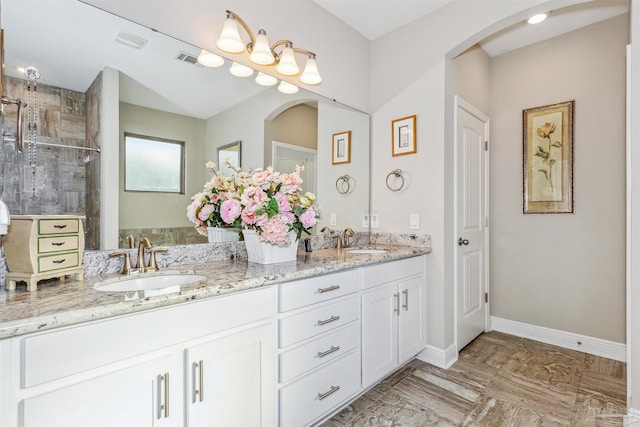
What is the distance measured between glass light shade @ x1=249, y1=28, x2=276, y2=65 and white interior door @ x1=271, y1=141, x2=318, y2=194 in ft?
1.67

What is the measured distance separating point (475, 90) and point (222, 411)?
3100 millimetres

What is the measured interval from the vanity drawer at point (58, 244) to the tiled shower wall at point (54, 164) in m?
0.18

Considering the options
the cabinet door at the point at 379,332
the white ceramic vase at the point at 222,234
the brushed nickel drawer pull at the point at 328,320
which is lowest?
the cabinet door at the point at 379,332

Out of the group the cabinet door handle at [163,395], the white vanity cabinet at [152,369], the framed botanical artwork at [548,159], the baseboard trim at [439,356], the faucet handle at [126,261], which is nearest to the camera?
the white vanity cabinet at [152,369]

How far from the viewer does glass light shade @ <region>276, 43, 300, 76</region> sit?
6.63ft

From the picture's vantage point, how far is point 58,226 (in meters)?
1.18

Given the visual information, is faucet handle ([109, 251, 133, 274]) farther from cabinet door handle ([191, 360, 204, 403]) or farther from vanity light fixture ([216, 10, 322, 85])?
vanity light fixture ([216, 10, 322, 85])

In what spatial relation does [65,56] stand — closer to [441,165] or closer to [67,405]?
[67,405]

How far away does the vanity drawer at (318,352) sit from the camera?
56.9 inches

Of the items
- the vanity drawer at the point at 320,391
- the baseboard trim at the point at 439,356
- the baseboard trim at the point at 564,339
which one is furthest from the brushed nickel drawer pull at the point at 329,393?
the baseboard trim at the point at 564,339

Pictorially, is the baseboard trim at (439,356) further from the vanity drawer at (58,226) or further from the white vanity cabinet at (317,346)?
the vanity drawer at (58,226)

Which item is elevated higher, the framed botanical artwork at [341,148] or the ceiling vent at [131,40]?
the ceiling vent at [131,40]

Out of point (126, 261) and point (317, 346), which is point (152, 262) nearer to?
point (126, 261)

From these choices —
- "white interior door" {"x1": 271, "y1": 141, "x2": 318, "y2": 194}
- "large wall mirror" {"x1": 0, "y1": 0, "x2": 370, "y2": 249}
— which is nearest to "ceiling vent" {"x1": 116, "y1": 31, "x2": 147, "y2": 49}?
"large wall mirror" {"x1": 0, "y1": 0, "x2": 370, "y2": 249}
